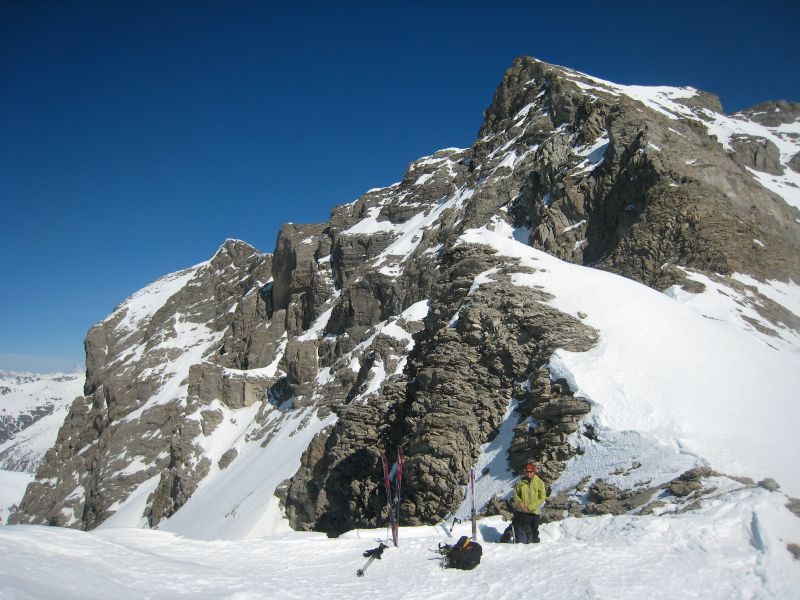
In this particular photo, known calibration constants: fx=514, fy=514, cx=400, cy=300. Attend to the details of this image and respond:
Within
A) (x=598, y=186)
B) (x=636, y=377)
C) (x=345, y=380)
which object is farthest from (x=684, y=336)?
(x=345, y=380)

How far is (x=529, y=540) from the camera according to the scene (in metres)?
9.48

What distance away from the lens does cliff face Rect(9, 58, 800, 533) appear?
18.6 meters

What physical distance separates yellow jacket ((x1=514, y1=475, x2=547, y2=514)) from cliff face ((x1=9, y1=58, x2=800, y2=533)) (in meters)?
4.17

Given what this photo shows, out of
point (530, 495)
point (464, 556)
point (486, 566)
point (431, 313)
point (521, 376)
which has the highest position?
point (431, 313)

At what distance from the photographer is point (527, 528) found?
947 cm

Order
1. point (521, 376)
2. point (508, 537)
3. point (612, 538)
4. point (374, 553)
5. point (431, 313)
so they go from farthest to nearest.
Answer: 1. point (431, 313)
2. point (521, 376)
3. point (508, 537)
4. point (374, 553)
5. point (612, 538)

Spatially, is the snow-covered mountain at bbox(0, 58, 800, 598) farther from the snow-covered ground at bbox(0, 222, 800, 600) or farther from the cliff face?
the cliff face

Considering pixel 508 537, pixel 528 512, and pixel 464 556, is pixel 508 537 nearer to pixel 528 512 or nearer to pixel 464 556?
pixel 528 512

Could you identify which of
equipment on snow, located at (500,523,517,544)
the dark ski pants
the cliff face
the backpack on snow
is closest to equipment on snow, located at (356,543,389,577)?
the backpack on snow

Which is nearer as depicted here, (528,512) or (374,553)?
(374,553)

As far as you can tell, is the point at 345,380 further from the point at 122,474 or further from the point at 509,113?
the point at 509,113

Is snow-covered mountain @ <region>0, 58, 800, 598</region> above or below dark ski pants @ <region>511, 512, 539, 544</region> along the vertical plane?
above

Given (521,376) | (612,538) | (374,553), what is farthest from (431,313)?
(612,538)

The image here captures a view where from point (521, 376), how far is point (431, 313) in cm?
725
